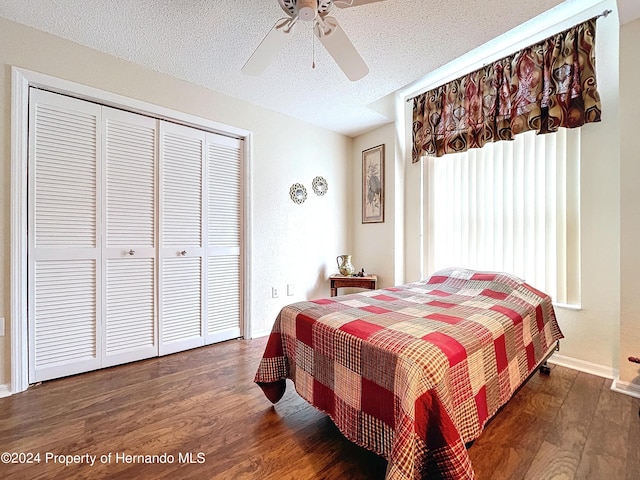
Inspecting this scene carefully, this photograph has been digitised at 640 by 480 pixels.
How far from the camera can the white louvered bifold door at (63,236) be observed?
1.98 meters

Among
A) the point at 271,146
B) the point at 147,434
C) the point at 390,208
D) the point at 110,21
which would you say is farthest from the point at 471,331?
the point at 110,21

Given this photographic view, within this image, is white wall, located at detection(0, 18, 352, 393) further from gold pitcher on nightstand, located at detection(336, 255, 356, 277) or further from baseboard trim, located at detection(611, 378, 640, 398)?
baseboard trim, located at detection(611, 378, 640, 398)

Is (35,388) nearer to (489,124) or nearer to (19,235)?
(19,235)

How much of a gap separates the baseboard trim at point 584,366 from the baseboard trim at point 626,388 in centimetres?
14

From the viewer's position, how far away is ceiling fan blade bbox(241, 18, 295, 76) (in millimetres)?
1489

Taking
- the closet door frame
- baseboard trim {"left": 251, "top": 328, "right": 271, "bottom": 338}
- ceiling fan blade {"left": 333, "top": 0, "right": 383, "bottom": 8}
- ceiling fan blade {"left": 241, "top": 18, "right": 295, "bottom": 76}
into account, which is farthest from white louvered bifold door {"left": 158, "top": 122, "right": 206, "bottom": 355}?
ceiling fan blade {"left": 333, "top": 0, "right": 383, "bottom": 8}

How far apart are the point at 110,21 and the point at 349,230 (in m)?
3.05

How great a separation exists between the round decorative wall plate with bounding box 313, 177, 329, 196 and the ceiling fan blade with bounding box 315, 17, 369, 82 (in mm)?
1762

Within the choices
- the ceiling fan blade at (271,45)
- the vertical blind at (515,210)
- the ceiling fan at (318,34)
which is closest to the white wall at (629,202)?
the vertical blind at (515,210)

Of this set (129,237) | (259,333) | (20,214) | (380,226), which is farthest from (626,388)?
(20,214)

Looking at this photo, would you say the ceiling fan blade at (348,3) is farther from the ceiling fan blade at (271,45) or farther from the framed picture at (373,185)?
the framed picture at (373,185)

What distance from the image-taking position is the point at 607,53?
2.05 metres

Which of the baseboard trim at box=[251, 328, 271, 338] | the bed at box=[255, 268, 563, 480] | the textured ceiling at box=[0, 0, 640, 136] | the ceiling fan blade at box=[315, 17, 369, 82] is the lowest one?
the baseboard trim at box=[251, 328, 271, 338]

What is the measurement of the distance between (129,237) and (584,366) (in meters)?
3.75
